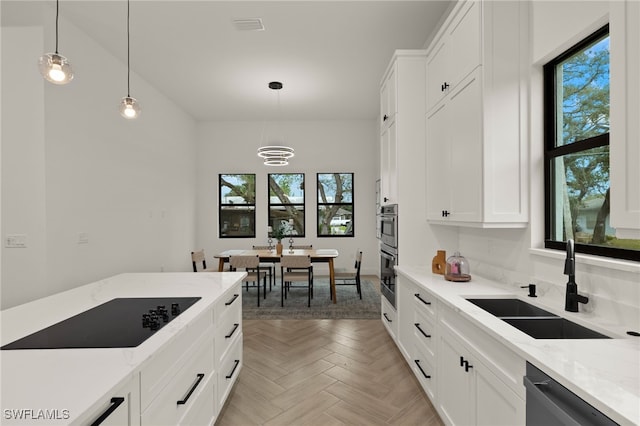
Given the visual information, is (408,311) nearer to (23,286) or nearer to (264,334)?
(264,334)

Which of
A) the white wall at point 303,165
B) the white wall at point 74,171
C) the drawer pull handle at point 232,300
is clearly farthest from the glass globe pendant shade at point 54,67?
the white wall at point 303,165

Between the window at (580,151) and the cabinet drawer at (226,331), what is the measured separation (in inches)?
86.0

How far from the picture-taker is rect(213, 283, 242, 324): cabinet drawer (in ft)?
6.99

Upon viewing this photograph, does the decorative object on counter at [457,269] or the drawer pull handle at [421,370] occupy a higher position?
the decorative object on counter at [457,269]

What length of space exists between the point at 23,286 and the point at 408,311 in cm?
359

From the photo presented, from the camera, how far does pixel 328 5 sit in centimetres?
322

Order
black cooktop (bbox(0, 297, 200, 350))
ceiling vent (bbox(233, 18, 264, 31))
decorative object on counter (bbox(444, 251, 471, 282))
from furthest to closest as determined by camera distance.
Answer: ceiling vent (bbox(233, 18, 264, 31)) < decorative object on counter (bbox(444, 251, 471, 282)) < black cooktop (bbox(0, 297, 200, 350))

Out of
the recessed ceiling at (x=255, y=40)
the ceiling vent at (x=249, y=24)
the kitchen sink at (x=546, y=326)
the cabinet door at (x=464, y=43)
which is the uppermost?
the recessed ceiling at (x=255, y=40)

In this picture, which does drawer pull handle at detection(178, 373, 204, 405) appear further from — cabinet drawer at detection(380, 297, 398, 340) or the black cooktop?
cabinet drawer at detection(380, 297, 398, 340)

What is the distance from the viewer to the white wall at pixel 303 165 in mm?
7328

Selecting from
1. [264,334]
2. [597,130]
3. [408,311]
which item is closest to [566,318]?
[597,130]

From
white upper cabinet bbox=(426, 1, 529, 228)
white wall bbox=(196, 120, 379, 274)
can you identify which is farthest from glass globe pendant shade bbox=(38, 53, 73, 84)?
white wall bbox=(196, 120, 379, 274)

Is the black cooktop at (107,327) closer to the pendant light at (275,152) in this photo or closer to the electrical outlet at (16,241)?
the electrical outlet at (16,241)

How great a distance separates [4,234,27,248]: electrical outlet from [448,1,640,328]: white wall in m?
4.17
